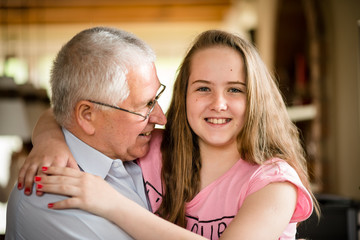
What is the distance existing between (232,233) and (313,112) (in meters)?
2.56

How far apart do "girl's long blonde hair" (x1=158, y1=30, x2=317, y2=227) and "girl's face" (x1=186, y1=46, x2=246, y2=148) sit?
0.09 ft

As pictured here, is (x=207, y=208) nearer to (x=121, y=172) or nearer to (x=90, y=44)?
(x=121, y=172)

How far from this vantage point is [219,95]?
1.50m

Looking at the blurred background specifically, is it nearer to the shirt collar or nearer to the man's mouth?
the man's mouth

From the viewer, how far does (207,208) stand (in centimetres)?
151

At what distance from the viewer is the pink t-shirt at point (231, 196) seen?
4.50ft

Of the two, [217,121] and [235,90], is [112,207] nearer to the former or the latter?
[217,121]

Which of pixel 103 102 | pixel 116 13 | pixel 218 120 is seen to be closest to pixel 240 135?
pixel 218 120

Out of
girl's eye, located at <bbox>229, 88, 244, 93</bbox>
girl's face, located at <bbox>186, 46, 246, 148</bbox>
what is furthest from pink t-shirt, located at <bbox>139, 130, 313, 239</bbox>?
girl's eye, located at <bbox>229, 88, 244, 93</bbox>

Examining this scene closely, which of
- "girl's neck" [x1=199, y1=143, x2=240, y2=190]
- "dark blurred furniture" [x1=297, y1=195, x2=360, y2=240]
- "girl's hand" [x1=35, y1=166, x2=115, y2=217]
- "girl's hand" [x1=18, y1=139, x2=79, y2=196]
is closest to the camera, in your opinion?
"girl's hand" [x1=35, y1=166, x2=115, y2=217]

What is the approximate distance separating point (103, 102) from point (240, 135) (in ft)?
1.68

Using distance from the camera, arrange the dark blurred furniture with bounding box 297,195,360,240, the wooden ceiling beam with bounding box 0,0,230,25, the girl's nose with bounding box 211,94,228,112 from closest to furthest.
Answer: the girl's nose with bounding box 211,94,228,112 → the dark blurred furniture with bounding box 297,195,360,240 → the wooden ceiling beam with bounding box 0,0,230,25

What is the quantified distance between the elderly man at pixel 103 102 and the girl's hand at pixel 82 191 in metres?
0.11

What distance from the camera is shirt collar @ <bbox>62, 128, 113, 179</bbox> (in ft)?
4.98
